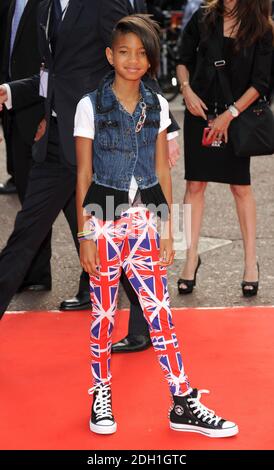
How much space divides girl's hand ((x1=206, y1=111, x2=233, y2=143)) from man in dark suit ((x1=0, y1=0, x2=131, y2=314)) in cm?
110

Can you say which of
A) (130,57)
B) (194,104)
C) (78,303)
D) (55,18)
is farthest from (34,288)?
(130,57)

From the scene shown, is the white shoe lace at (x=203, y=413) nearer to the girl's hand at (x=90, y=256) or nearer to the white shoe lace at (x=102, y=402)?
the white shoe lace at (x=102, y=402)

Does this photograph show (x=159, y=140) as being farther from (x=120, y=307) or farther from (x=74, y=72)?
(x=120, y=307)

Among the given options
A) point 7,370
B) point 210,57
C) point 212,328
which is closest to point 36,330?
point 7,370

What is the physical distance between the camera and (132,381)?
4.95 meters

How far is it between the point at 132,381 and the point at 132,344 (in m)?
0.41

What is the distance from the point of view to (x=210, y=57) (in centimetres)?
602

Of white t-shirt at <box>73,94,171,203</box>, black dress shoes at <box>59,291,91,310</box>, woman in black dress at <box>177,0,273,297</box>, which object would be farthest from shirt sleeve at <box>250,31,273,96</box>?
white t-shirt at <box>73,94,171,203</box>

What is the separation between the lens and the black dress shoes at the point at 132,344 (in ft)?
17.4

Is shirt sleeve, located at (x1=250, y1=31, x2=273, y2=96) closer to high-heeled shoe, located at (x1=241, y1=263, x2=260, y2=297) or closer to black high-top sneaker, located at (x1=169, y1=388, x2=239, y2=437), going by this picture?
high-heeled shoe, located at (x1=241, y1=263, x2=260, y2=297)

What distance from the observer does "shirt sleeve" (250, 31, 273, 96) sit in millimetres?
5925

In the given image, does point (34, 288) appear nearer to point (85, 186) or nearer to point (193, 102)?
point (193, 102)

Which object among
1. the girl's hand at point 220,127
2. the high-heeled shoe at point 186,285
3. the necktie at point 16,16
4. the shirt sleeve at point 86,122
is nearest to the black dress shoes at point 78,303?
the high-heeled shoe at point 186,285

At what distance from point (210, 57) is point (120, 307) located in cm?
159
